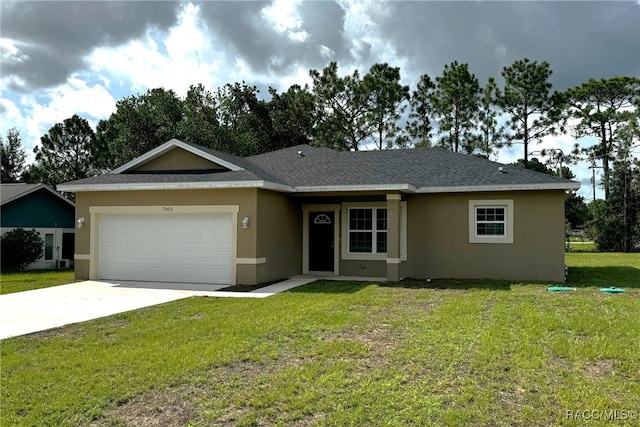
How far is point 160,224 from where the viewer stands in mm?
13922

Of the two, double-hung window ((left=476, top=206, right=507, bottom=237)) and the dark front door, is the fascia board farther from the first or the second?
double-hung window ((left=476, top=206, right=507, bottom=237))

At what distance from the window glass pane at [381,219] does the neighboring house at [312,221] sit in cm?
3

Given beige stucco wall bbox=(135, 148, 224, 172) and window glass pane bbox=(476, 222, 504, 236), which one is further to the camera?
beige stucco wall bbox=(135, 148, 224, 172)

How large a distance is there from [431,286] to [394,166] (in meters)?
5.24

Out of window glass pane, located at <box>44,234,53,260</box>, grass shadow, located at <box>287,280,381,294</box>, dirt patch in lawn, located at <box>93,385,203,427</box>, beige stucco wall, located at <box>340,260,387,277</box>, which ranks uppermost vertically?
window glass pane, located at <box>44,234,53,260</box>

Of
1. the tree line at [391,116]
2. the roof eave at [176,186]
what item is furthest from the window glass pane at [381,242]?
the tree line at [391,116]

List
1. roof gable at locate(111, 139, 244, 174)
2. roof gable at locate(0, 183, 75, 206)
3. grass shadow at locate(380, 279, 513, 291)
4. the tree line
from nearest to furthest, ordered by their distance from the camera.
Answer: grass shadow at locate(380, 279, 513, 291) → roof gable at locate(111, 139, 244, 174) → roof gable at locate(0, 183, 75, 206) → the tree line

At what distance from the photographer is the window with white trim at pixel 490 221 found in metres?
13.9

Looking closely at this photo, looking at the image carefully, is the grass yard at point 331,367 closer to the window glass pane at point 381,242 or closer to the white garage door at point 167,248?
the white garage door at point 167,248

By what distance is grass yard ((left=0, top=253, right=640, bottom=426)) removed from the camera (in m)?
4.25

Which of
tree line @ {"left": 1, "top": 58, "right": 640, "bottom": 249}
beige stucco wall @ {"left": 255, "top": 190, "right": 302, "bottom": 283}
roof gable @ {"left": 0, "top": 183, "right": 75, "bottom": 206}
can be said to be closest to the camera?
beige stucco wall @ {"left": 255, "top": 190, "right": 302, "bottom": 283}

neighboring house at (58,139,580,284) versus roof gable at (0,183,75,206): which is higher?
roof gable at (0,183,75,206)

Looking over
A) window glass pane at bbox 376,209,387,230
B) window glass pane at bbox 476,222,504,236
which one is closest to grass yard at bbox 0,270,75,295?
window glass pane at bbox 376,209,387,230

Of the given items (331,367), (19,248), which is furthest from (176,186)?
(19,248)
